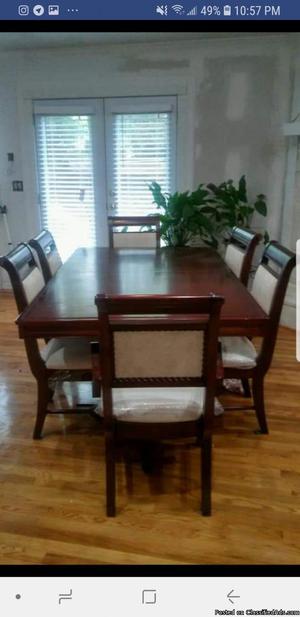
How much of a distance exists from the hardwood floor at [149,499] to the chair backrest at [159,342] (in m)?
0.47

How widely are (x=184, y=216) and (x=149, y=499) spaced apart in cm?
232

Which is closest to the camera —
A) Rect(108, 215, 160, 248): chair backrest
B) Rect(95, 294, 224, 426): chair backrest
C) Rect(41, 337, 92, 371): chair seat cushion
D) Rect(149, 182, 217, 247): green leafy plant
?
Rect(95, 294, 224, 426): chair backrest

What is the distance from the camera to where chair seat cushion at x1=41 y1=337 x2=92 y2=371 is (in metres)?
1.79

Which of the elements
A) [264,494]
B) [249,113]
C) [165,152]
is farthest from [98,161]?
[264,494]

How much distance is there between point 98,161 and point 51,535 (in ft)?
10.7

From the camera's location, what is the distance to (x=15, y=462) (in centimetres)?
176

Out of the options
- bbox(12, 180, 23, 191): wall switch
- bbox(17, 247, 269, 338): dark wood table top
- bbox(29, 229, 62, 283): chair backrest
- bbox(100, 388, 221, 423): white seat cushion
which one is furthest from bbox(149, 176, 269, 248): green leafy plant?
bbox(100, 388, 221, 423): white seat cushion

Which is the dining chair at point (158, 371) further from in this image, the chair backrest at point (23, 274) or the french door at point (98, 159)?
the french door at point (98, 159)

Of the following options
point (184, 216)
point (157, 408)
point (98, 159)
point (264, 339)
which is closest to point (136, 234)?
point (184, 216)

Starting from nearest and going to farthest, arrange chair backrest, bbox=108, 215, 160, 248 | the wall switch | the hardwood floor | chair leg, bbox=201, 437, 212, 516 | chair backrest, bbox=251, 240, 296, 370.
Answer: the hardwood floor
chair leg, bbox=201, 437, 212, 516
chair backrest, bbox=251, 240, 296, 370
chair backrest, bbox=108, 215, 160, 248
the wall switch

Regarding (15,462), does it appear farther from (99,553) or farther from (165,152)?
(165,152)

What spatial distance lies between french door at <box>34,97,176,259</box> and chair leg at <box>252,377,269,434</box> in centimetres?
245

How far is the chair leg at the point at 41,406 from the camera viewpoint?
185cm

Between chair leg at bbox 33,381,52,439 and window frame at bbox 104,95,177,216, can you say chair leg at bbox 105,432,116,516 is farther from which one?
window frame at bbox 104,95,177,216
